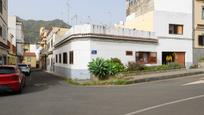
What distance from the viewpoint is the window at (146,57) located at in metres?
35.3

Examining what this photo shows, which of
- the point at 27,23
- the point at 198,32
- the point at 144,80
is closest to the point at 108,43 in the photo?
the point at 144,80

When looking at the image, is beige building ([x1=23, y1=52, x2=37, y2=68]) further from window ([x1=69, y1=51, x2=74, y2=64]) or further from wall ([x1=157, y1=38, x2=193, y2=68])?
wall ([x1=157, y1=38, x2=193, y2=68])

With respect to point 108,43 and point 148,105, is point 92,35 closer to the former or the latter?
point 108,43

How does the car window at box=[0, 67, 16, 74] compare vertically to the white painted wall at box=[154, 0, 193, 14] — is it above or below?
below

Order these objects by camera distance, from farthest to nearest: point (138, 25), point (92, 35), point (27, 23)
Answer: point (27, 23), point (138, 25), point (92, 35)

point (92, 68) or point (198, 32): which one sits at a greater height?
point (198, 32)

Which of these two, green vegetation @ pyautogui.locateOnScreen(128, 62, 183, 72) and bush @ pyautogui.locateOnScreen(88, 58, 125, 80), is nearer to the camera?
bush @ pyautogui.locateOnScreen(88, 58, 125, 80)

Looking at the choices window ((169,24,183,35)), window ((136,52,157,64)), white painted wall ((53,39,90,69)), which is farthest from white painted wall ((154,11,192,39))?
white painted wall ((53,39,90,69))

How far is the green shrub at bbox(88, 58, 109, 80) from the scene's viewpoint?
2817 centimetres

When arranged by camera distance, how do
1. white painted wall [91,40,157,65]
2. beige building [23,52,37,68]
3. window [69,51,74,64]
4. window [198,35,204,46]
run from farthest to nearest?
1. beige building [23,52,37,68]
2. window [198,35,204,46]
3. window [69,51,74,64]
4. white painted wall [91,40,157,65]

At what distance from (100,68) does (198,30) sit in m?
15.5

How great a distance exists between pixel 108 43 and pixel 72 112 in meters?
Answer: 20.8

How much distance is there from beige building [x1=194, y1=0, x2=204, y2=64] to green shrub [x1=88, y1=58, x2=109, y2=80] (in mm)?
14572

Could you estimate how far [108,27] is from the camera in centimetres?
3259
